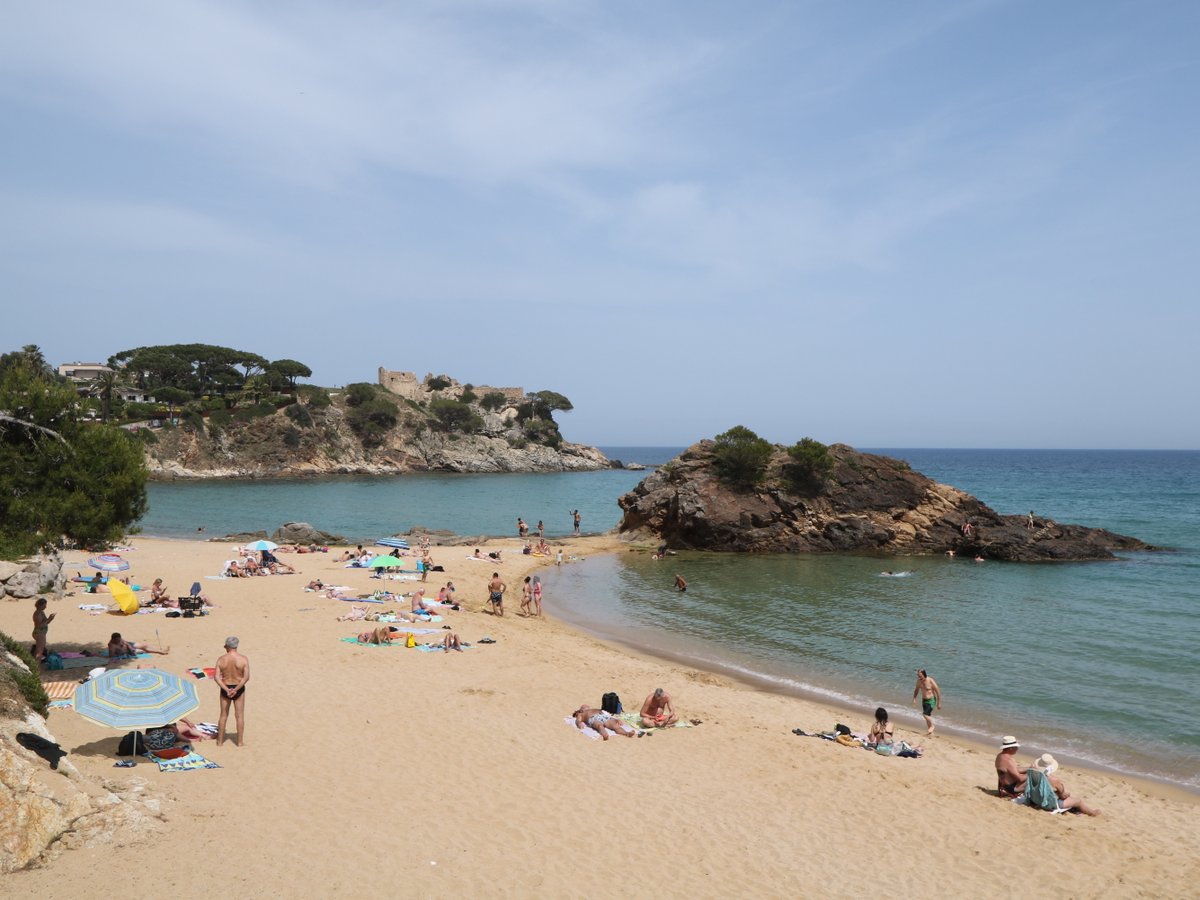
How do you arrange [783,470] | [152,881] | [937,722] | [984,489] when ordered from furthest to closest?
[984,489] < [783,470] < [937,722] < [152,881]

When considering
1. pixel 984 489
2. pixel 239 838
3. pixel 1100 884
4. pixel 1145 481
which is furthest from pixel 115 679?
pixel 1145 481

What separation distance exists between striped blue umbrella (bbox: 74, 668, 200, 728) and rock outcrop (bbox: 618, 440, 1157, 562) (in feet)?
111

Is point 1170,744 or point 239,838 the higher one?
point 239,838

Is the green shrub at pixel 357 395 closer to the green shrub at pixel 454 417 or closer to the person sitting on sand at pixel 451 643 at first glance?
the green shrub at pixel 454 417

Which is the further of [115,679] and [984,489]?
[984,489]

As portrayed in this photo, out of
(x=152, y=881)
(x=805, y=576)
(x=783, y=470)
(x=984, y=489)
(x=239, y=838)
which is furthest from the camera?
(x=984, y=489)

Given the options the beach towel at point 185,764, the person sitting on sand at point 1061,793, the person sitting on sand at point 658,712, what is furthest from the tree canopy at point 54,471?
the person sitting on sand at point 1061,793

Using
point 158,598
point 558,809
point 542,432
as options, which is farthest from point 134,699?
point 542,432

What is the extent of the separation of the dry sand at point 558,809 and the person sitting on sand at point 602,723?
15.5 inches

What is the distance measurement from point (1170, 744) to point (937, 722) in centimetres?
403

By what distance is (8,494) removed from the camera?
40.8 feet

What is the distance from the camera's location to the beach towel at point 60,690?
1193cm

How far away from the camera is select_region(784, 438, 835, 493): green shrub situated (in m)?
44.5

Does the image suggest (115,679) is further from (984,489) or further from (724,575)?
(984,489)
